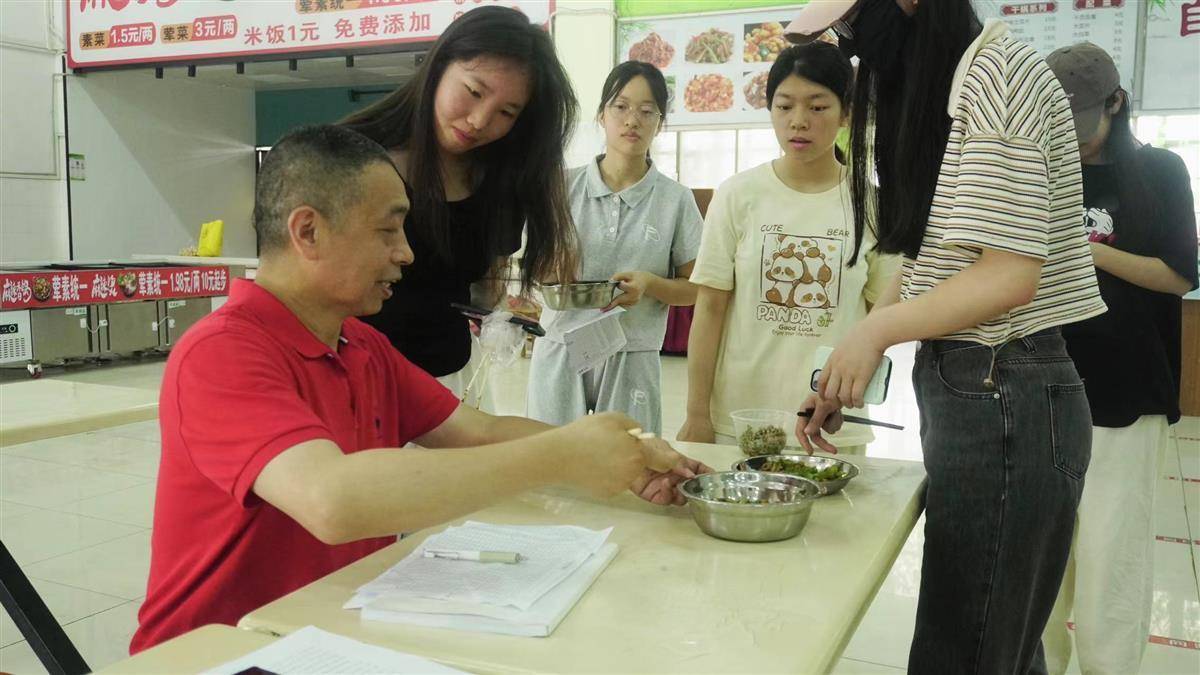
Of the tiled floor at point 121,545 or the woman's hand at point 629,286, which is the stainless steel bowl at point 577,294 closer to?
the woman's hand at point 629,286

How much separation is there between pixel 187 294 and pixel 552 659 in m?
8.33

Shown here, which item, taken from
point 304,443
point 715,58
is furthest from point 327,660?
point 715,58

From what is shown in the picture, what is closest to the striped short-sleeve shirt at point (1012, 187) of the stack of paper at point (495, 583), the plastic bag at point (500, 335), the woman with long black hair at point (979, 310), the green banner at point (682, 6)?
the woman with long black hair at point (979, 310)

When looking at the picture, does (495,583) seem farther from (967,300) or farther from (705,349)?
(705,349)

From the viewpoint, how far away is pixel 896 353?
8438 millimetres

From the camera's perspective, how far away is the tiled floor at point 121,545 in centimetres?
285

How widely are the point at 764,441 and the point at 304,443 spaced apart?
985 millimetres

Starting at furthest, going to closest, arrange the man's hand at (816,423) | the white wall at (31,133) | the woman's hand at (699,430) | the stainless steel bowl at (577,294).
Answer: the white wall at (31,133), the stainless steel bowl at (577,294), the woman's hand at (699,430), the man's hand at (816,423)

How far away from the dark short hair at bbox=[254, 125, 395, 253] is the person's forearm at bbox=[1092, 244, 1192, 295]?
5.71ft

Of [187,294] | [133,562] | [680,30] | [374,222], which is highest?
[680,30]

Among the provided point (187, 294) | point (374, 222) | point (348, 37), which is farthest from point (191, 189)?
point (374, 222)

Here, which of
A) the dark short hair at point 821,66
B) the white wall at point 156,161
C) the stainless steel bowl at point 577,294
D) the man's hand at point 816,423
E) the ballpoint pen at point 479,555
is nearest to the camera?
the ballpoint pen at point 479,555

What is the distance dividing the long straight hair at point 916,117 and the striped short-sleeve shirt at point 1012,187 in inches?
1.6

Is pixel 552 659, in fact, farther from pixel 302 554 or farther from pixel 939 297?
pixel 939 297
